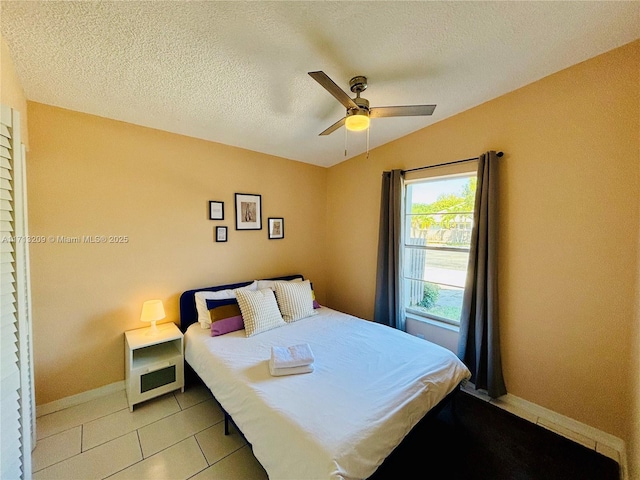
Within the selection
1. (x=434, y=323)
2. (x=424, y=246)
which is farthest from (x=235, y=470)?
(x=424, y=246)

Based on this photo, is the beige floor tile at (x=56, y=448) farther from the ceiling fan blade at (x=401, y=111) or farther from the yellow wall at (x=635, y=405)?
the yellow wall at (x=635, y=405)

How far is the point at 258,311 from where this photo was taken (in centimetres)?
241

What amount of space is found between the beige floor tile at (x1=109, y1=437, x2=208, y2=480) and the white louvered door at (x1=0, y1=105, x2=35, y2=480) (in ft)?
1.80

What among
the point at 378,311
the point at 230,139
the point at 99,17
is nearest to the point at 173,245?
the point at 230,139

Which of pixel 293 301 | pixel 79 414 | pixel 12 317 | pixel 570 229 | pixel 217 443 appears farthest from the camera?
pixel 293 301

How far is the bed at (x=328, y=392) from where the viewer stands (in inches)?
45.7

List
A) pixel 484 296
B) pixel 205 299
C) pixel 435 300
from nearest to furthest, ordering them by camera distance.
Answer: pixel 484 296, pixel 205 299, pixel 435 300

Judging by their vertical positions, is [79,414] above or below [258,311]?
below

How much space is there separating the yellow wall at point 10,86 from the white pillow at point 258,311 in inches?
78.9

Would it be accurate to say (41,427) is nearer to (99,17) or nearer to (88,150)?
(88,150)

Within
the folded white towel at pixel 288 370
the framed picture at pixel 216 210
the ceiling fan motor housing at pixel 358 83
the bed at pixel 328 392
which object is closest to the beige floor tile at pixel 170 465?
the bed at pixel 328 392

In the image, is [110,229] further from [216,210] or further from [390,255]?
[390,255]

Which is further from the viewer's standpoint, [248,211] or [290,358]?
[248,211]

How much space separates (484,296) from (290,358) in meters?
1.82
